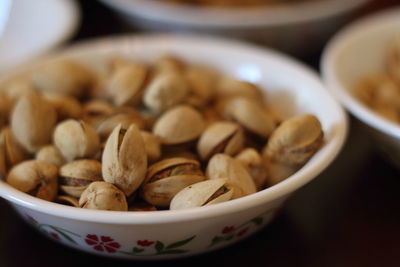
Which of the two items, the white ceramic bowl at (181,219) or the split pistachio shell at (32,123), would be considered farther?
the split pistachio shell at (32,123)

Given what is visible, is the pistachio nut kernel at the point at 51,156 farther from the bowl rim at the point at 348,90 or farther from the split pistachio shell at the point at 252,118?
the bowl rim at the point at 348,90

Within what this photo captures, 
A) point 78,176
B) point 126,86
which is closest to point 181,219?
point 78,176

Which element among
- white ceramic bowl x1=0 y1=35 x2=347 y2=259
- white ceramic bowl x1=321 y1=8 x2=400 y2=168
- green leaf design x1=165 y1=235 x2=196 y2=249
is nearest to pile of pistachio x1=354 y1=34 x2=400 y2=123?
white ceramic bowl x1=321 y1=8 x2=400 y2=168

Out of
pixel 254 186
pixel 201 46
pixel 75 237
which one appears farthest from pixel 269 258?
pixel 201 46

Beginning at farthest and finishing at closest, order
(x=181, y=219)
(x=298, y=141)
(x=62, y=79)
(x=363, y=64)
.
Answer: (x=363, y=64) → (x=62, y=79) → (x=298, y=141) → (x=181, y=219)

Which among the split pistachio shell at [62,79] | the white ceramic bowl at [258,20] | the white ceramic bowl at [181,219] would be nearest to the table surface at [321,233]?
the white ceramic bowl at [181,219]

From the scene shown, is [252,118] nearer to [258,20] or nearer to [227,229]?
[227,229]

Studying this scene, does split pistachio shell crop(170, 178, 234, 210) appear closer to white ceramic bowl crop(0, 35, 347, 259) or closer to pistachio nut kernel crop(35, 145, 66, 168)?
white ceramic bowl crop(0, 35, 347, 259)
